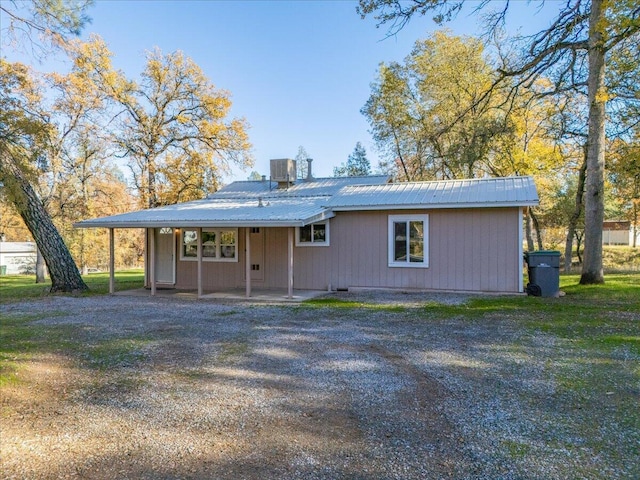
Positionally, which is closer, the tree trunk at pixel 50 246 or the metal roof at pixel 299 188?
the tree trunk at pixel 50 246

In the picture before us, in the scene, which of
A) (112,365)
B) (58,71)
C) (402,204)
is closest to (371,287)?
(402,204)

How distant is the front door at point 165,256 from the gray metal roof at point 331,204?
0.82m

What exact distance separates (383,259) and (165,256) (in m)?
6.89

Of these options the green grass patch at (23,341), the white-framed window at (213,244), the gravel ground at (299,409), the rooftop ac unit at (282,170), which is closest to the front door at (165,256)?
the white-framed window at (213,244)

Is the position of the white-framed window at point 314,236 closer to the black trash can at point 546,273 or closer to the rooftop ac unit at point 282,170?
the rooftop ac unit at point 282,170

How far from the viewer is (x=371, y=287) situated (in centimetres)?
1165

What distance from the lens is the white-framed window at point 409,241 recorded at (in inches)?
439

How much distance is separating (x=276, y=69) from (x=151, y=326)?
18.1 metres

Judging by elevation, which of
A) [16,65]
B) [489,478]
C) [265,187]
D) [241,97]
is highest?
[241,97]

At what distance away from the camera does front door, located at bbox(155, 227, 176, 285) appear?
1337cm

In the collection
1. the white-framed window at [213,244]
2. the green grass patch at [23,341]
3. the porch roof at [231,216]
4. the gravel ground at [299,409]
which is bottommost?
the gravel ground at [299,409]

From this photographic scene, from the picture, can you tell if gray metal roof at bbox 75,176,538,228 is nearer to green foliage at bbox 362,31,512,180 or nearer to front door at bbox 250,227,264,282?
front door at bbox 250,227,264,282

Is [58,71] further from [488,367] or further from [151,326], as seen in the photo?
[488,367]

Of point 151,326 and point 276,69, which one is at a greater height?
point 276,69
